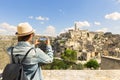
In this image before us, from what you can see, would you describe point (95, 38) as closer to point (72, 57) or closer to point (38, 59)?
point (72, 57)

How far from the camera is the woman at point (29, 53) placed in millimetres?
2102

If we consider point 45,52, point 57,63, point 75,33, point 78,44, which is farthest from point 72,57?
point 45,52

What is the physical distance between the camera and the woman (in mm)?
2102

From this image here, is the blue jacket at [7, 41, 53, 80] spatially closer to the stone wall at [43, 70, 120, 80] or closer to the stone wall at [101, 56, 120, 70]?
the stone wall at [43, 70, 120, 80]

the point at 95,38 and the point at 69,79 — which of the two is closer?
the point at 69,79

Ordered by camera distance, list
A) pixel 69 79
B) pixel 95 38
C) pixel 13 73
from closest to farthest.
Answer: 1. pixel 13 73
2. pixel 69 79
3. pixel 95 38

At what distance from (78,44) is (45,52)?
67542 millimetres

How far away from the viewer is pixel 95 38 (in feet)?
292

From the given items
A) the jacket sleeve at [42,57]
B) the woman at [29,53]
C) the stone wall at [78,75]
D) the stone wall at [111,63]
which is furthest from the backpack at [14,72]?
the stone wall at [111,63]

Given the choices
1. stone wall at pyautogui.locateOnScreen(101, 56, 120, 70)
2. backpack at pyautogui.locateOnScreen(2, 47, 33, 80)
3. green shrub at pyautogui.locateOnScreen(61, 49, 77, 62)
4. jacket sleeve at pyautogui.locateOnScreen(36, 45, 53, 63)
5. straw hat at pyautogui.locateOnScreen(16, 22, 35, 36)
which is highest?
straw hat at pyautogui.locateOnScreen(16, 22, 35, 36)

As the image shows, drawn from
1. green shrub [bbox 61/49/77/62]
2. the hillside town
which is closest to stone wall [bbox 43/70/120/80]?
the hillside town

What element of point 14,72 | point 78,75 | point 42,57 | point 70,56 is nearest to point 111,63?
point 78,75

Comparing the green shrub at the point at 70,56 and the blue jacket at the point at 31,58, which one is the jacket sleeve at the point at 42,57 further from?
the green shrub at the point at 70,56

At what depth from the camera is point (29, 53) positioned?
209cm
